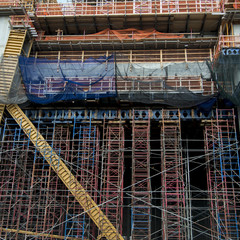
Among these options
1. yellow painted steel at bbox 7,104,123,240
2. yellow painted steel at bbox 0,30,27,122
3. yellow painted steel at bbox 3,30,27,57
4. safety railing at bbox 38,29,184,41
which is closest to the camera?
yellow painted steel at bbox 7,104,123,240


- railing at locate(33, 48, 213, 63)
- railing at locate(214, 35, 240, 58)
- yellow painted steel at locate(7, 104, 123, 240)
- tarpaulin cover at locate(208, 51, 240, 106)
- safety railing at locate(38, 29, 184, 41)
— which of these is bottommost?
yellow painted steel at locate(7, 104, 123, 240)

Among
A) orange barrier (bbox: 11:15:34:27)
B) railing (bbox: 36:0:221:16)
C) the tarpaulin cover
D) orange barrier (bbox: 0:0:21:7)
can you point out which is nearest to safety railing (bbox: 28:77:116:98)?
orange barrier (bbox: 11:15:34:27)

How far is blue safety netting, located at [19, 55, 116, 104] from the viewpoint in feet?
76.7

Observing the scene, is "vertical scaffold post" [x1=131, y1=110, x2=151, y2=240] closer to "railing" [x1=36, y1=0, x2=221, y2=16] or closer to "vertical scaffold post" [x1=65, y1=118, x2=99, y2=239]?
"vertical scaffold post" [x1=65, y1=118, x2=99, y2=239]

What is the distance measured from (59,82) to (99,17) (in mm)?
6326

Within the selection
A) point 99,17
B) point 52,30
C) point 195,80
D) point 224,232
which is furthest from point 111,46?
point 224,232

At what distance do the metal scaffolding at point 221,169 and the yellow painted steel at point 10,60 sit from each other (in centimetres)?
1300

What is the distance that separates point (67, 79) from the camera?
23688 mm

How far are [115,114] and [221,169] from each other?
7.45 m

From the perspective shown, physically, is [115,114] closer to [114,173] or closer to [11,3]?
[114,173]

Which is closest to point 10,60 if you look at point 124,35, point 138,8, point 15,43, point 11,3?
point 15,43

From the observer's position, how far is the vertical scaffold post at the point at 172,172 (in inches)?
830

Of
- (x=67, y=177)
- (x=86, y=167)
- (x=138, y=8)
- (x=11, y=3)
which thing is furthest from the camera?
(x=138, y=8)

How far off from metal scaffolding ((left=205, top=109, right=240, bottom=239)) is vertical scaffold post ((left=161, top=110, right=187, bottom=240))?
5.60ft
